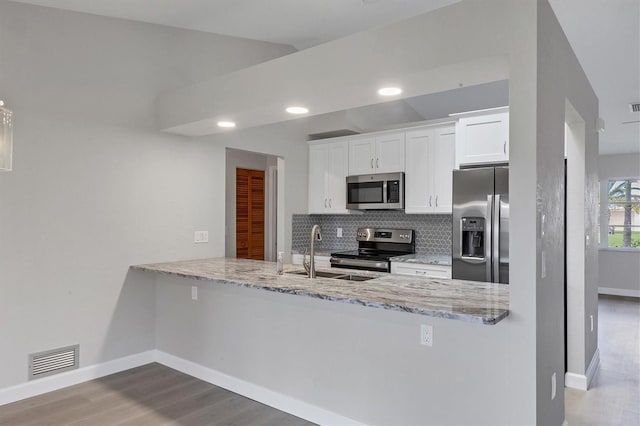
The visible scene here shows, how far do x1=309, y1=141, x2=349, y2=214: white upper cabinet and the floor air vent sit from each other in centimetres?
304

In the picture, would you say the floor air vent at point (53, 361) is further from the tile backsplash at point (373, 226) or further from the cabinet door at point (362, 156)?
the cabinet door at point (362, 156)

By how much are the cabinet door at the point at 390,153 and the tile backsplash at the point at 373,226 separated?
2.00ft

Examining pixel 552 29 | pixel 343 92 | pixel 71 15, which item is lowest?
pixel 343 92

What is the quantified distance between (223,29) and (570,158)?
3.28 meters

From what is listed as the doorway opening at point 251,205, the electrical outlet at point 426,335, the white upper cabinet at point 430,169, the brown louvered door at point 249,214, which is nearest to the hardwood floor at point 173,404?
the electrical outlet at point 426,335

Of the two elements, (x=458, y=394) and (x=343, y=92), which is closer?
(x=458, y=394)

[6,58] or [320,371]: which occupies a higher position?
[6,58]

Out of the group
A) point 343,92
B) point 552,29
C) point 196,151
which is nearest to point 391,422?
point 343,92

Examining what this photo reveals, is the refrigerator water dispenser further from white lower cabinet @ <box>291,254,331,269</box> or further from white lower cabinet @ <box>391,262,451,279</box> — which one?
white lower cabinet @ <box>291,254,331,269</box>

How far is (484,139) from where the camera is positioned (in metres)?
4.00

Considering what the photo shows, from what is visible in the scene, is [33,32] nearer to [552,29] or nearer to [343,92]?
[343,92]

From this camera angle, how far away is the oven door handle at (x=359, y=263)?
4.49 metres

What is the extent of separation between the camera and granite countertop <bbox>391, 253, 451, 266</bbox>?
13.6 ft

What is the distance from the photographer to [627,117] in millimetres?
5348
